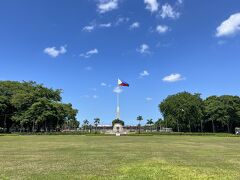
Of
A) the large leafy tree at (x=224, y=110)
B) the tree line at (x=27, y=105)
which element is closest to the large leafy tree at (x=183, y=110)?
the large leafy tree at (x=224, y=110)

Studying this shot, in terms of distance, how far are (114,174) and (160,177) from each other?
1.95 meters

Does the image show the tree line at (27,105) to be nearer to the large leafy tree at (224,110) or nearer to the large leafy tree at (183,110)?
the large leafy tree at (183,110)

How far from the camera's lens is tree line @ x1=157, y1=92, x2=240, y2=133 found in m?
124

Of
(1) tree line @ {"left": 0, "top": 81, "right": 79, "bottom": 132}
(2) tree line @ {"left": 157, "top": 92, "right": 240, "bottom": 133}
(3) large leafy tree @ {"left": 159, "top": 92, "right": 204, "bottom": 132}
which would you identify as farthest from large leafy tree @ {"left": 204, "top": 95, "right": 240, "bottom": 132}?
(1) tree line @ {"left": 0, "top": 81, "right": 79, "bottom": 132}

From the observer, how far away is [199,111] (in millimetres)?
123188

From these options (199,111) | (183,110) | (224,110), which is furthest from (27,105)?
(224,110)

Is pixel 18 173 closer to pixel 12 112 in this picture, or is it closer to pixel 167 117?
pixel 12 112

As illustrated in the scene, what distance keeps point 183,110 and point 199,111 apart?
16.0 feet

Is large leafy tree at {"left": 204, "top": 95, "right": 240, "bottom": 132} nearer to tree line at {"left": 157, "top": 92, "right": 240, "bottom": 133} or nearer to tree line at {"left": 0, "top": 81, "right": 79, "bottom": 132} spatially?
tree line at {"left": 157, "top": 92, "right": 240, "bottom": 133}

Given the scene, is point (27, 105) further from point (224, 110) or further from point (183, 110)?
point (224, 110)

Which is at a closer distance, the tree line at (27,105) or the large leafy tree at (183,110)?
the tree line at (27,105)

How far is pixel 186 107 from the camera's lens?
12350cm

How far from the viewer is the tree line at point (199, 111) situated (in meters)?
124

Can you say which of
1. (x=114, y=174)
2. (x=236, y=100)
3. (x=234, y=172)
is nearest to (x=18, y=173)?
(x=114, y=174)
